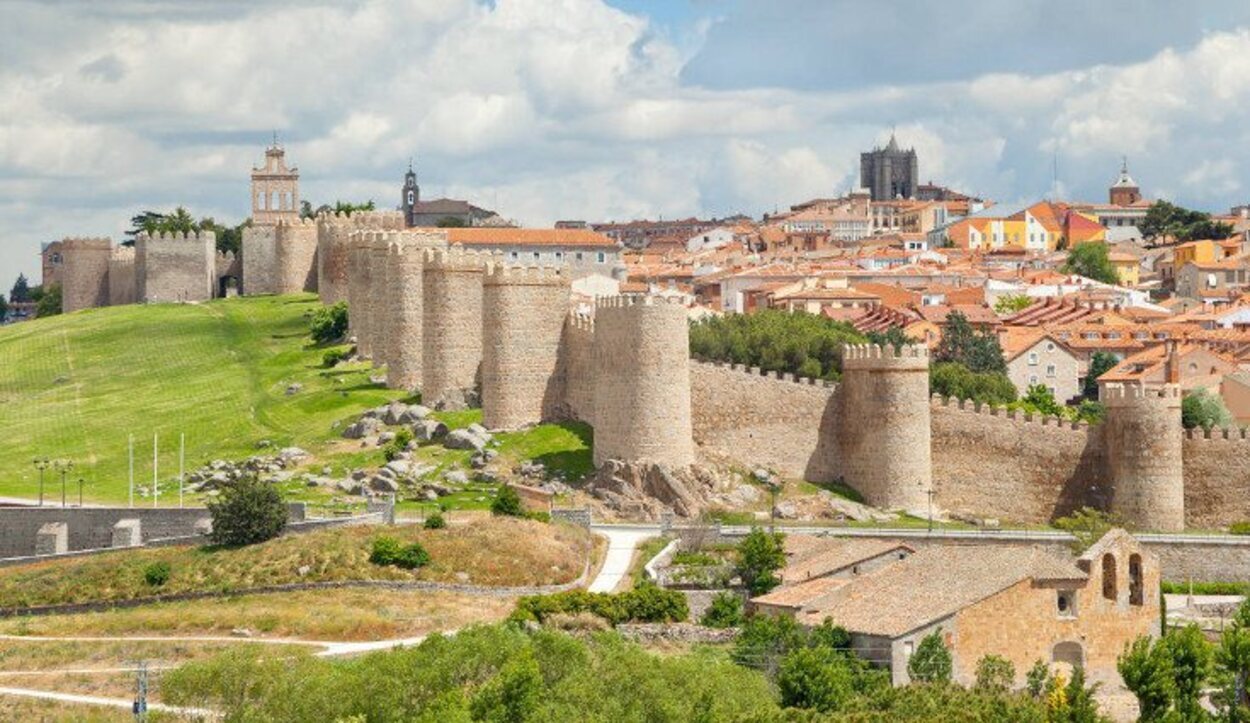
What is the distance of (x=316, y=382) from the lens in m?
83.1

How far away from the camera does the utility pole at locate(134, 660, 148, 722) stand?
47594 millimetres

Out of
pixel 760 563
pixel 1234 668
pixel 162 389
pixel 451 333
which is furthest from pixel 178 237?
pixel 1234 668

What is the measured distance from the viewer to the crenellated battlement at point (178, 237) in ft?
370

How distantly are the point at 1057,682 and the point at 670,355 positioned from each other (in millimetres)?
18559

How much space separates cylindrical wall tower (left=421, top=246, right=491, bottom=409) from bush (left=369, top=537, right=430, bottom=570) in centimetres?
1432

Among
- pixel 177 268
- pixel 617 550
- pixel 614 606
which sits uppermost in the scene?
pixel 177 268

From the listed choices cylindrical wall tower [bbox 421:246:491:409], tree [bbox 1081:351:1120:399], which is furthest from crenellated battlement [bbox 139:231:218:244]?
cylindrical wall tower [bbox 421:246:491:409]

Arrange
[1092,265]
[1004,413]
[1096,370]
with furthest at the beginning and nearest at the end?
[1092,265] < [1096,370] < [1004,413]

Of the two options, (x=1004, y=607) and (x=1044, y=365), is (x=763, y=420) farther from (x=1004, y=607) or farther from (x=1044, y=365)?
(x=1044, y=365)

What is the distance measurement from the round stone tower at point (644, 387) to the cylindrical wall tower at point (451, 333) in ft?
21.7

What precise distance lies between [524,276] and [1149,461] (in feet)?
54.4

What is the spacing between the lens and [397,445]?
70.4 metres

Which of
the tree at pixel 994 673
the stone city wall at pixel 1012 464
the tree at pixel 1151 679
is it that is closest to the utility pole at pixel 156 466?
the stone city wall at pixel 1012 464

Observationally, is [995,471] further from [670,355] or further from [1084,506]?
[670,355]
